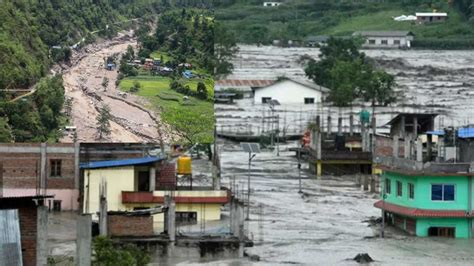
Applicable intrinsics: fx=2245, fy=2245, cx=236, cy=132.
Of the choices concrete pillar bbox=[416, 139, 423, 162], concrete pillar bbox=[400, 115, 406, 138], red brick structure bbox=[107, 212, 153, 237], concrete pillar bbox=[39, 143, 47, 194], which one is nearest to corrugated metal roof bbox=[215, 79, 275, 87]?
concrete pillar bbox=[400, 115, 406, 138]

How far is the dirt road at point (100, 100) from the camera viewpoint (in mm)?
14258

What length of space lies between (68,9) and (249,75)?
10061 millimetres

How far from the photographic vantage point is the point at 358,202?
54.6ft

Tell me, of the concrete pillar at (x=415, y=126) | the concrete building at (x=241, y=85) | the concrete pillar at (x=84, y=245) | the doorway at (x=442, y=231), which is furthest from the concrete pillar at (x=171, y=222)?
the concrete building at (x=241, y=85)

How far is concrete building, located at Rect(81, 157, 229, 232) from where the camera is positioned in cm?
1484

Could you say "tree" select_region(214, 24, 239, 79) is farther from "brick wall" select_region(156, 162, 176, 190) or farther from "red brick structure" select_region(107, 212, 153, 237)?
"red brick structure" select_region(107, 212, 153, 237)

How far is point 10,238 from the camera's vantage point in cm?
987

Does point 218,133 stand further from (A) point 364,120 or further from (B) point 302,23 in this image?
(B) point 302,23

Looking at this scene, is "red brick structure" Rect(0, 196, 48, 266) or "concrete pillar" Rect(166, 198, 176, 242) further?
"concrete pillar" Rect(166, 198, 176, 242)

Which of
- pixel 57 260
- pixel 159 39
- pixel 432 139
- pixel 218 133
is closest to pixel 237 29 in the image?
pixel 218 133

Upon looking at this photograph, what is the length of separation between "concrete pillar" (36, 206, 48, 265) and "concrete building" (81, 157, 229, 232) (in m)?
4.44

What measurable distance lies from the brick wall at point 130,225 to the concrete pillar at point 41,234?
344 cm

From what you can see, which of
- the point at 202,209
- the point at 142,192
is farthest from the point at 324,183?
the point at 142,192

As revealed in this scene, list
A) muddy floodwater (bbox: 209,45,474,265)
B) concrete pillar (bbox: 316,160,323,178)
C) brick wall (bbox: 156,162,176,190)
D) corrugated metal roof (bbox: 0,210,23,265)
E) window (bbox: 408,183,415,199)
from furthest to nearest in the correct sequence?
1. concrete pillar (bbox: 316,160,323,178)
2. brick wall (bbox: 156,162,176,190)
3. window (bbox: 408,183,415,199)
4. muddy floodwater (bbox: 209,45,474,265)
5. corrugated metal roof (bbox: 0,210,23,265)
